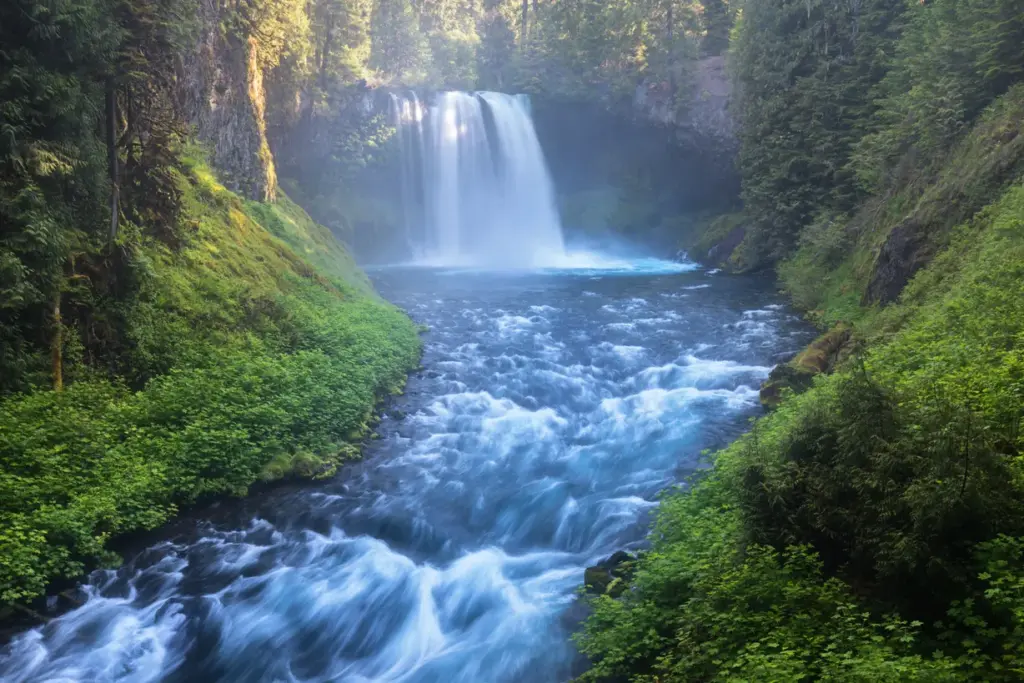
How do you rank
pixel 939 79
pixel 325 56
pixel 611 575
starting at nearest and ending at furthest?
pixel 611 575 < pixel 939 79 < pixel 325 56

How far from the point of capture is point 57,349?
10.2 meters

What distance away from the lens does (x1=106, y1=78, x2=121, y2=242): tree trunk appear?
471 inches

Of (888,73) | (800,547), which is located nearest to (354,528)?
(800,547)

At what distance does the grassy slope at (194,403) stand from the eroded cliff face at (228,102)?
8.59 feet

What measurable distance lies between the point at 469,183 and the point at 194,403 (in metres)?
32.9

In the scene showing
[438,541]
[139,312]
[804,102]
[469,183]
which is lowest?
[438,541]

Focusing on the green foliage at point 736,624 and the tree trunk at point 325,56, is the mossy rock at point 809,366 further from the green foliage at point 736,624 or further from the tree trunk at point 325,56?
the tree trunk at point 325,56

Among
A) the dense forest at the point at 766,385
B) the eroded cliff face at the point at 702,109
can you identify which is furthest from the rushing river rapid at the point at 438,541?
the eroded cliff face at the point at 702,109

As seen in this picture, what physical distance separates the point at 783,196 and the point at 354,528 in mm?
23083

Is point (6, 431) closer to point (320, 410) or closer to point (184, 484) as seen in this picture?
point (184, 484)

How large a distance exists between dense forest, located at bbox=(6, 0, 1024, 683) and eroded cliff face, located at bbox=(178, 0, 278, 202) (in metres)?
0.13

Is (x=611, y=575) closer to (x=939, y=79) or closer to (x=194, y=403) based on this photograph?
(x=194, y=403)

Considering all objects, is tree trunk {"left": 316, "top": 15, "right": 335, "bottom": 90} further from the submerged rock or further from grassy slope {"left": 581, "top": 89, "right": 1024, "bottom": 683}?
the submerged rock

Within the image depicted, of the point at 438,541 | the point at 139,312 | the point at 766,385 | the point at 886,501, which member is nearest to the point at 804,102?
the point at 766,385
